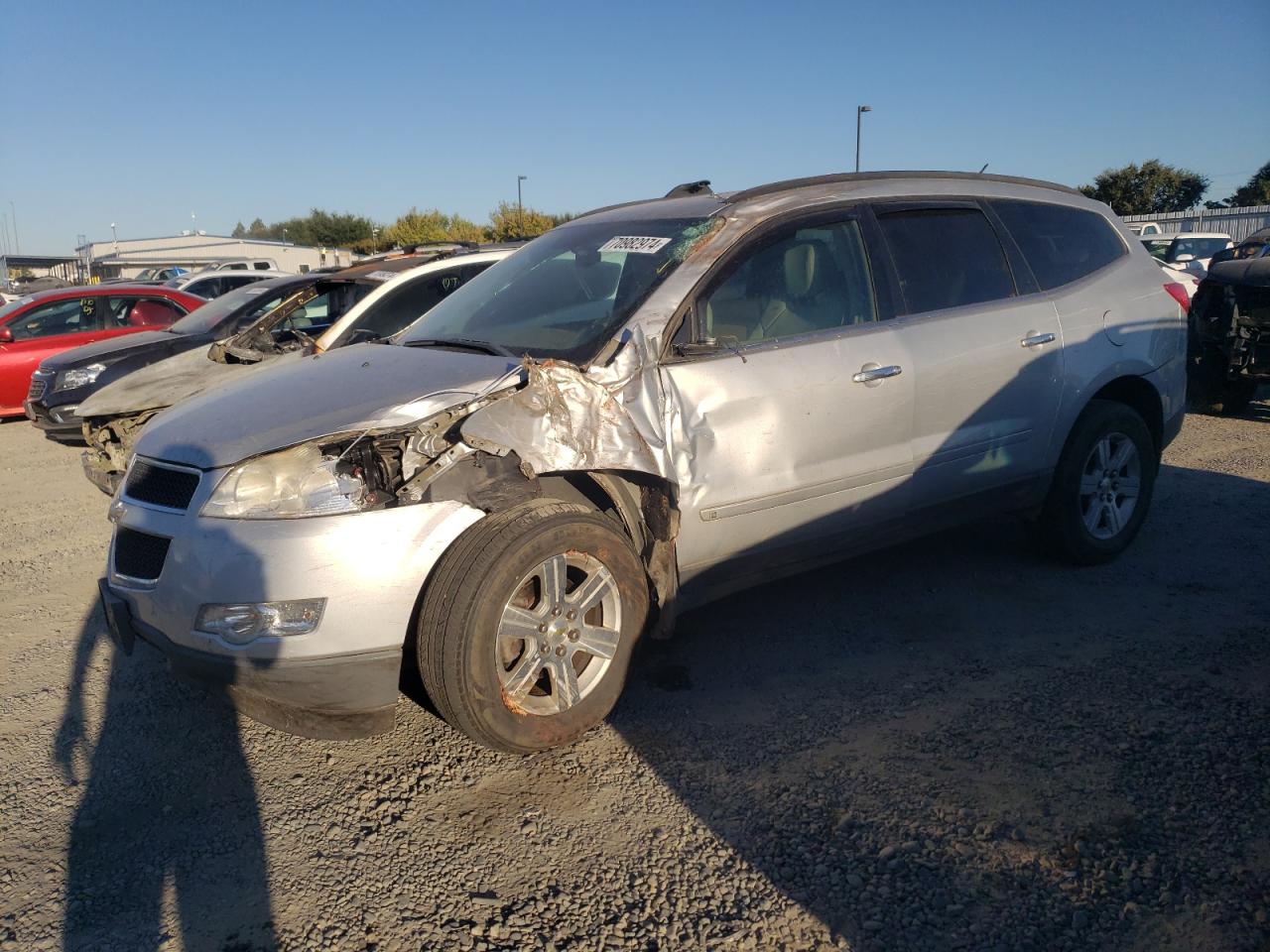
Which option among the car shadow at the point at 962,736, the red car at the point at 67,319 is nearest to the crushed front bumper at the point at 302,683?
the car shadow at the point at 962,736

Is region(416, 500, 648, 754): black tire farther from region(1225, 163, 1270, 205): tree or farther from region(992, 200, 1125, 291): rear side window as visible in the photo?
region(1225, 163, 1270, 205): tree

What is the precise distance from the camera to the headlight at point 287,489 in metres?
2.99

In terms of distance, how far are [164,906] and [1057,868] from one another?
8.03 feet

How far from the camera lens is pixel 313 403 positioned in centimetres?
326

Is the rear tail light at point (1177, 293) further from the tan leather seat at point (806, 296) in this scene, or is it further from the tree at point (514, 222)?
the tree at point (514, 222)

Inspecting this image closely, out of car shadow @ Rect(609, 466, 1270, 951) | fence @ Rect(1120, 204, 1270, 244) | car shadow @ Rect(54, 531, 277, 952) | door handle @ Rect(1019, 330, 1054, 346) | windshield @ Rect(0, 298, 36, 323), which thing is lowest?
car shadow @ Rect(54, 531, 277, 952)

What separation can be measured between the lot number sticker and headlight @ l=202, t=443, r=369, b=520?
5.20ft

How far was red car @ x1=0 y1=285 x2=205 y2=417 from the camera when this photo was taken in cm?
1087

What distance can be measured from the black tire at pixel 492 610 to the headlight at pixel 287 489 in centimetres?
37

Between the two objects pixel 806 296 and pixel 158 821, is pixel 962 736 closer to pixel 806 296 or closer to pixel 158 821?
pixel 806 296

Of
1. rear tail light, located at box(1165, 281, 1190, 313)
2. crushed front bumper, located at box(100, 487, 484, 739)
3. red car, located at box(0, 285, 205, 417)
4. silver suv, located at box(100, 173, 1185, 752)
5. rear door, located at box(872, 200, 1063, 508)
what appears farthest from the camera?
red car, located at box(0, 285, 205, 417)

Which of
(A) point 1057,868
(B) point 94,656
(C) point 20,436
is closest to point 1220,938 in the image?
(A) point 1057,868

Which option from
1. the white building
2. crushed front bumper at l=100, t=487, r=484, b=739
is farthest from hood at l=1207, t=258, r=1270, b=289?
the white building

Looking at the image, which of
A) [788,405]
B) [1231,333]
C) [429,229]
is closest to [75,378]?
[788,405]
